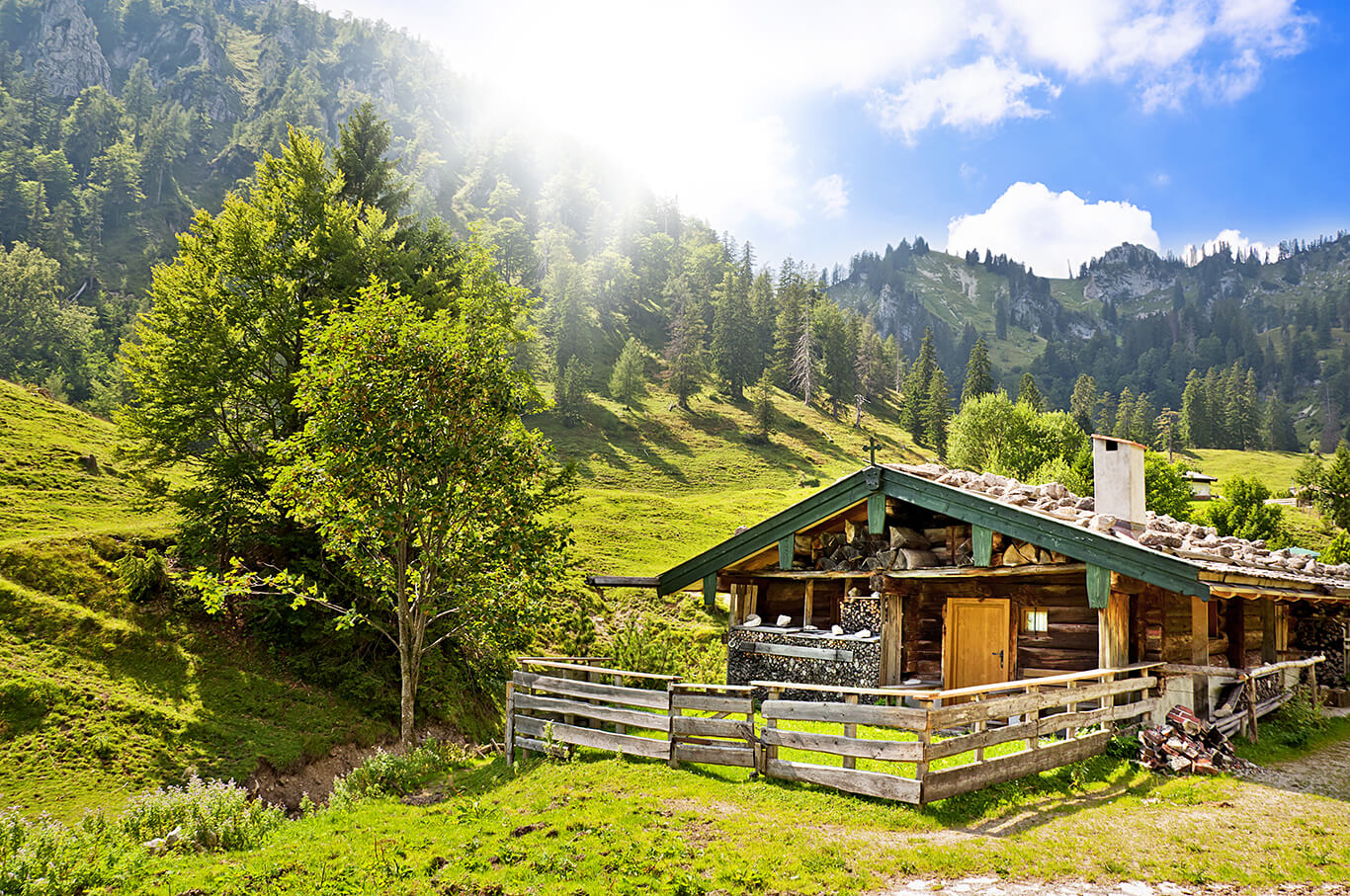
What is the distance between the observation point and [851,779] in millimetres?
9789

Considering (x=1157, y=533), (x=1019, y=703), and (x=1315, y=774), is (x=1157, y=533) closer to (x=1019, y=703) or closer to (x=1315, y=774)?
(x=1315, y=774)

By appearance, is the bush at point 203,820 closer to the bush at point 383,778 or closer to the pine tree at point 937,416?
the bush at point 383,778

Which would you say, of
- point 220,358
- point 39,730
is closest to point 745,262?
point 220,358

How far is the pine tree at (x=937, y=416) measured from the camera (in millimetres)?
89875

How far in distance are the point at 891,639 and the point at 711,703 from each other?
661cm

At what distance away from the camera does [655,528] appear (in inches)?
1705

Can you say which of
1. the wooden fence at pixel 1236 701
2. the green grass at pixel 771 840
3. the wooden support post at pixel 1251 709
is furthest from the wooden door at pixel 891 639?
the wooden support post at pixel 1251 709

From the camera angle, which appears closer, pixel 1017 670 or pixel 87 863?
pixel 87 863

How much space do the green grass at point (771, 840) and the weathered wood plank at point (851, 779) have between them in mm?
164

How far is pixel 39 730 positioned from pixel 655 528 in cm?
3106

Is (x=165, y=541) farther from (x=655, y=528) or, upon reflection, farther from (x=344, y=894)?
(x=655, y=528)

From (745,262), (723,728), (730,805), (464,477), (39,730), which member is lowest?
(39,730)

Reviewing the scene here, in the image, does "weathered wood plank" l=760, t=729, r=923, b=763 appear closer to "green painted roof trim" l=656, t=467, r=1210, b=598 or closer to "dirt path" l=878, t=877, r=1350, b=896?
"dirt path" l=878, t=877, r=1350, b=896

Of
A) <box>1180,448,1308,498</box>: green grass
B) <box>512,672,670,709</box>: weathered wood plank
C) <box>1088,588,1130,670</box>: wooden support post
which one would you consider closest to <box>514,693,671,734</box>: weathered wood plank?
<box>512,672,670,709</box>: weathered wood plank
